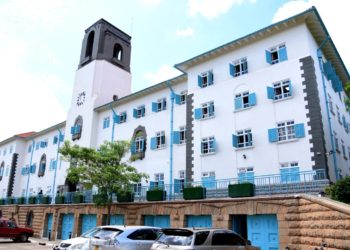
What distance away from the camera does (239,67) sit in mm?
23984

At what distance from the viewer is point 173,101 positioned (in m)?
28.5

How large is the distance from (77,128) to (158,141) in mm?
13702

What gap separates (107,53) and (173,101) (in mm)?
15870

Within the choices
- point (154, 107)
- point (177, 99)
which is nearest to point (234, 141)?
point (177, 99)

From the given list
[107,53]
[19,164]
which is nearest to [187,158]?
[107,53]

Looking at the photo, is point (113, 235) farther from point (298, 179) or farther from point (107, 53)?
point (107, 53)

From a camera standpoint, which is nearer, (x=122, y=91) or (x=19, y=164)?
(x=122, y=91)

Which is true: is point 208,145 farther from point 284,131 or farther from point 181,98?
point 181,98

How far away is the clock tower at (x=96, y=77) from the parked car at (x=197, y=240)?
86.3 ft

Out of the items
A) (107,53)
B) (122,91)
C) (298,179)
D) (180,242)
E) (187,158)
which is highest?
(107,53)

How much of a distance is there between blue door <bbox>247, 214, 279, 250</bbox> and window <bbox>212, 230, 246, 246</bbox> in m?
5.51

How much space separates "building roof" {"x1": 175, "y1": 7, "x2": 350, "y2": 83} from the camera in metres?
21.0

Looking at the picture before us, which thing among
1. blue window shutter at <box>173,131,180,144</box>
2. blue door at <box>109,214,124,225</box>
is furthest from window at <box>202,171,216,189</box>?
blue door at <box>109,214,124,225</box>

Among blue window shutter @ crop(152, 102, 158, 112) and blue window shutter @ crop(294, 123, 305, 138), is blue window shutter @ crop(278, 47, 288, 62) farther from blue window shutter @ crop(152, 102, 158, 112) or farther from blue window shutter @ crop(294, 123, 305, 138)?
blue window shutter @ crop(152, 102, 158, 112)
